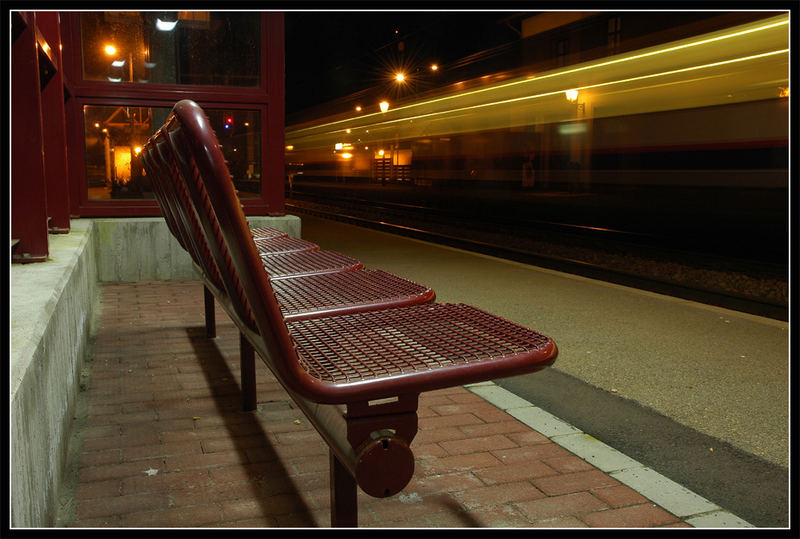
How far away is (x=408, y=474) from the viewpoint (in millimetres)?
1533

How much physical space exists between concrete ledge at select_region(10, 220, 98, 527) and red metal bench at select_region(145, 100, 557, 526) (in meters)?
0.50

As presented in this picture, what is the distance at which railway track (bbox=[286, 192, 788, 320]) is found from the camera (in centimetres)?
676

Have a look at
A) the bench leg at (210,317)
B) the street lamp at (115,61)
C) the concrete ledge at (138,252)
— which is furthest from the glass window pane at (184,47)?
the bench leg at (210,317)

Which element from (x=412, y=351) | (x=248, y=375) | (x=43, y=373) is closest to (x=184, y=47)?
(x=248, y=375)

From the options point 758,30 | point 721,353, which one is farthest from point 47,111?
point 758,30

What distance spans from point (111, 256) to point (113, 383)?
3.50 metres

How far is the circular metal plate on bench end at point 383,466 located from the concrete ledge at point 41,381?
2.26ft

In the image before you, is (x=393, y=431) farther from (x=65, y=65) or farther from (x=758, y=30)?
(x=758, y=30)

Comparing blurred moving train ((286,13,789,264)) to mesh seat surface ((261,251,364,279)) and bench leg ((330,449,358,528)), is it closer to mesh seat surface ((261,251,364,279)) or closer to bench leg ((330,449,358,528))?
mesh seat surface ((261,251,364,279))

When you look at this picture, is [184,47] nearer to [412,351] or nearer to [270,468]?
[270,468]

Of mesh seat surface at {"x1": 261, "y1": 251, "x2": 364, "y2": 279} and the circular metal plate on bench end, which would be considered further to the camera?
mesh seat surface at {"x1": 261, "y1": 251, "x2": 364, "y2": 279}

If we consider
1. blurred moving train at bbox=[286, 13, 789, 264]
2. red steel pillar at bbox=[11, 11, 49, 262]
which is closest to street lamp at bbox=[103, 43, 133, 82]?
red steel pillar at bbox=[11, 11, 49, 262]

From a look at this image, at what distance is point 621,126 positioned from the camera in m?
10.1

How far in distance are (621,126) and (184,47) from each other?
6.23 metres
